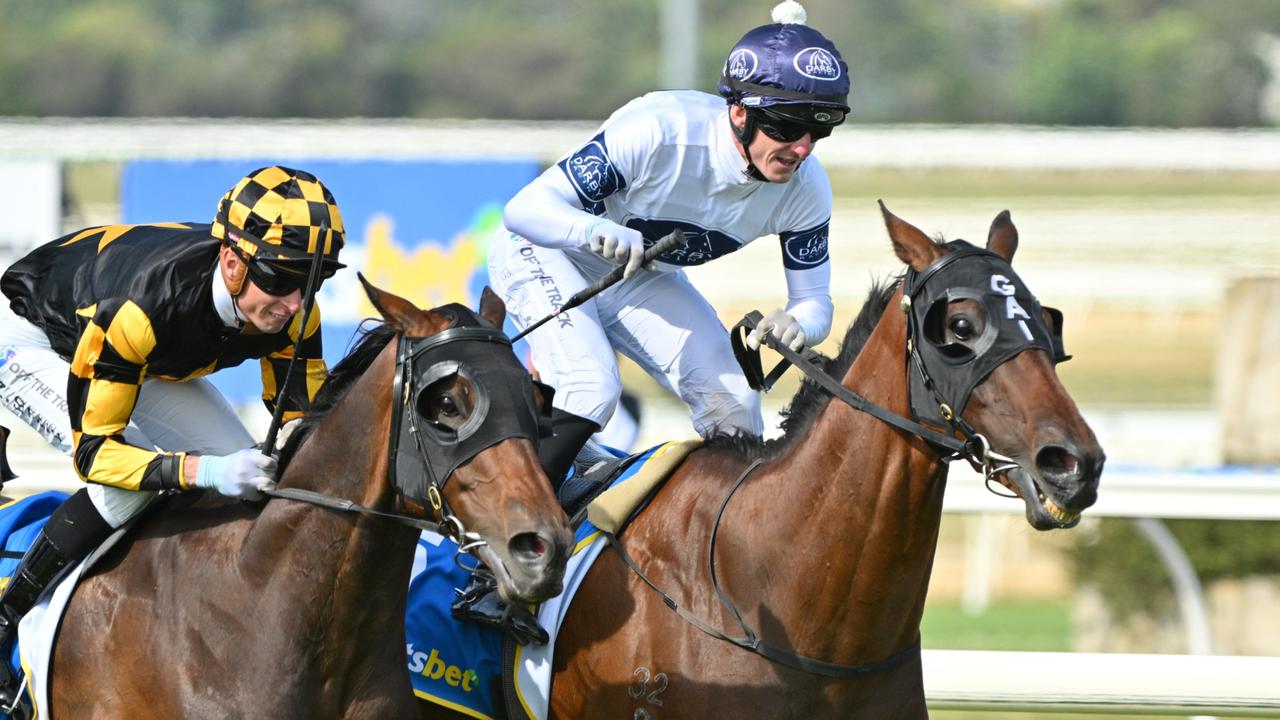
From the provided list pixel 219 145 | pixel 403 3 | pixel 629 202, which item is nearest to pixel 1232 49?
pixel 403 3

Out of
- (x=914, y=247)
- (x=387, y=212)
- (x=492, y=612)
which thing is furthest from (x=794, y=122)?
(x=387, y=212)

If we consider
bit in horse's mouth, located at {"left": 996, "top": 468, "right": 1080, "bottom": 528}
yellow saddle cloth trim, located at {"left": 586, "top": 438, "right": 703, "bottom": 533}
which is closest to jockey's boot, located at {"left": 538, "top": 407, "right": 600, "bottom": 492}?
yellow saddle cloth trim, located at {"left": 586, "top": 438, "right": 703, "bottom": 533}

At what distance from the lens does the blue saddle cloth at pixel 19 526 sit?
3.99m

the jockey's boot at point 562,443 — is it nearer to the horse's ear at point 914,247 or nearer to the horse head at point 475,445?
the horse head at point 475,445

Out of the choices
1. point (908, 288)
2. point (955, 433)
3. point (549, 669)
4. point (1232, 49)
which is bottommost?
point (549, 669)

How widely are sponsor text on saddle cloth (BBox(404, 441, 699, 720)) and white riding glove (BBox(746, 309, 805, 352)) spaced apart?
1.18ft

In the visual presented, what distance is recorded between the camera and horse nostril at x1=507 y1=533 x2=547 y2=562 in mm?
3211

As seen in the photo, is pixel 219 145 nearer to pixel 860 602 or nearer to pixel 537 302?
pixel 537 302

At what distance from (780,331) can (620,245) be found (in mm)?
522

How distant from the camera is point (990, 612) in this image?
400 inches

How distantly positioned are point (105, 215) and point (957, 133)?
1945 centimetres

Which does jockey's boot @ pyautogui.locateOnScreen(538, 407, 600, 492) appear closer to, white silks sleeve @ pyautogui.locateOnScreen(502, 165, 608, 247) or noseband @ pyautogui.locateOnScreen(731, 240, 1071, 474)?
white silks sleeve @ pyautogui.locateOnScreen(502, 165, 608, 247)

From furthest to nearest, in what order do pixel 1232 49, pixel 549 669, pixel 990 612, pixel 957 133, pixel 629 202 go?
1. pixel 1232 49
2. pixel 957 133
3. pixel 990 612
4. pixel 629 202
5. pixel 549 669

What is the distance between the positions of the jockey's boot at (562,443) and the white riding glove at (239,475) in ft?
2.52
